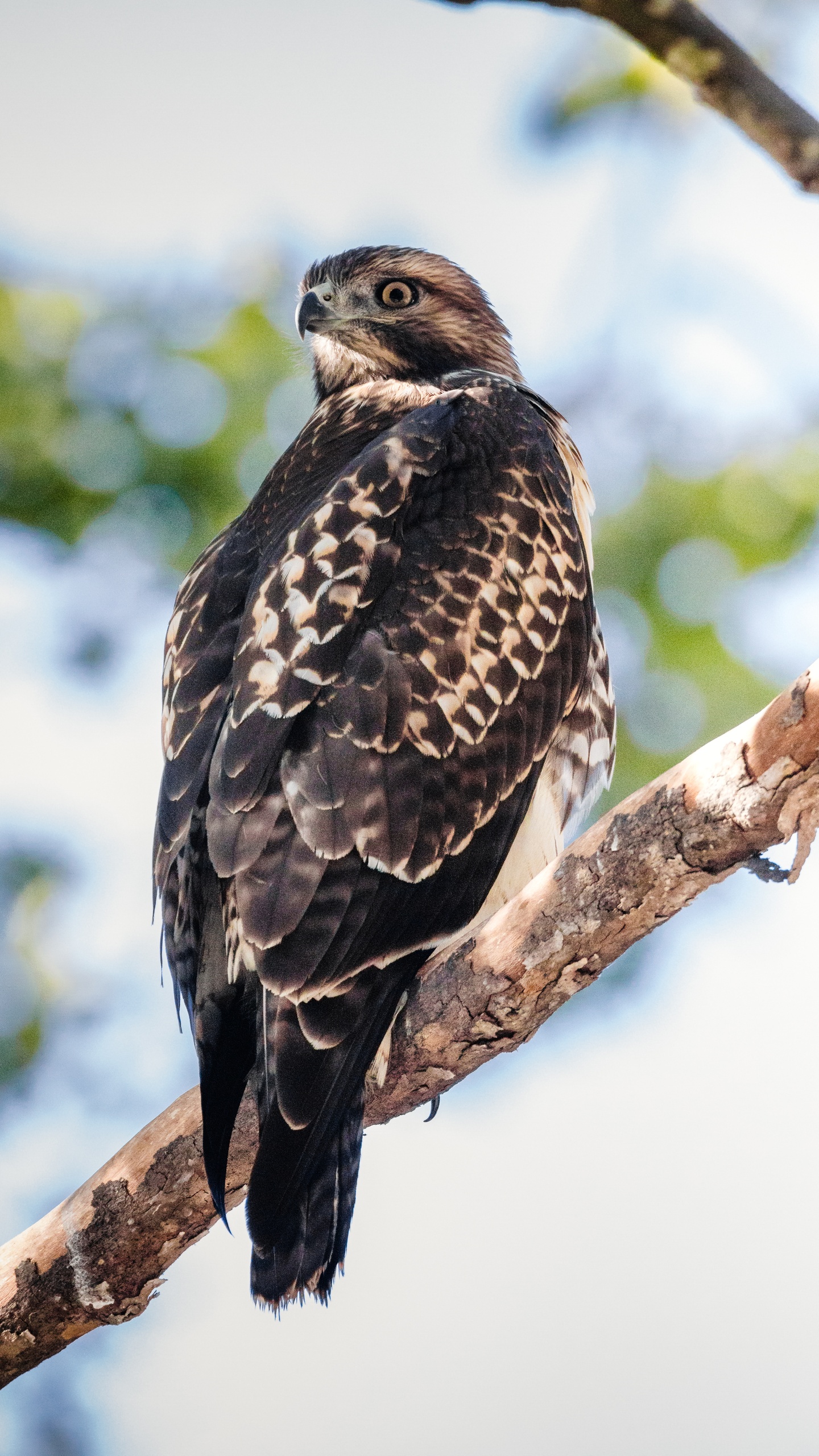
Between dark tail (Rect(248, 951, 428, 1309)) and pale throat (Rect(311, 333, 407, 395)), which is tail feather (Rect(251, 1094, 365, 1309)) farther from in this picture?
pale throat (Rect(311, 333, 407, 395))

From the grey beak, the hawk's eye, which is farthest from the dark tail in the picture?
the hawk's eye

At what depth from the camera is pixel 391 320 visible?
5.57 meters

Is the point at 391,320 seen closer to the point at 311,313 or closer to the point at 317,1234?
the point at 311,313

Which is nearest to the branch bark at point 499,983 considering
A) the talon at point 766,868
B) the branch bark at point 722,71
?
the talon at point 766,868

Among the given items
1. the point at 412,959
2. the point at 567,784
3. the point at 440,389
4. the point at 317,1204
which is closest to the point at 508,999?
the point at 412,959

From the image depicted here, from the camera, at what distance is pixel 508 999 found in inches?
124

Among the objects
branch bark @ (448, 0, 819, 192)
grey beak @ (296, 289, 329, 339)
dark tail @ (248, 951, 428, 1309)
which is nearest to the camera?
branch bark @ (448, 0, 819, 192)

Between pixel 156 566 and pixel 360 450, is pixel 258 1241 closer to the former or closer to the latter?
pixel 360 450

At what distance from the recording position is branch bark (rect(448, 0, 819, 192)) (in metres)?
2.27

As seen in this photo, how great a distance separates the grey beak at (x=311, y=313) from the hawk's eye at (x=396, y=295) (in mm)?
245

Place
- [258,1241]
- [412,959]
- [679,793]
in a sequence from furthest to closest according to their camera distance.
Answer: [412,959]
[258,1241]
[679,793]

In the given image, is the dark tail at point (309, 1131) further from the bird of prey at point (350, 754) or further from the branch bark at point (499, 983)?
the branch bark at point (499, 983)

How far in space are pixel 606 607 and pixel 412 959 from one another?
154 inches

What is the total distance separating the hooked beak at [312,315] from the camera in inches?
217
